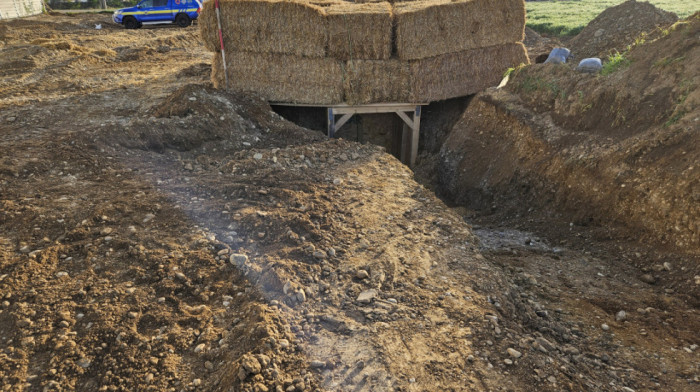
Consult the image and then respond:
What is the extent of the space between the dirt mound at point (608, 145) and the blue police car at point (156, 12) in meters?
20.8

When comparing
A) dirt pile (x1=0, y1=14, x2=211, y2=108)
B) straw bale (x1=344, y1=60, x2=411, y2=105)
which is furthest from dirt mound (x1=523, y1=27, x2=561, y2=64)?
dirt pile (x1=0, y1=14, x2=211, y2=108)

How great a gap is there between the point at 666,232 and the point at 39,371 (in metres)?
6.77

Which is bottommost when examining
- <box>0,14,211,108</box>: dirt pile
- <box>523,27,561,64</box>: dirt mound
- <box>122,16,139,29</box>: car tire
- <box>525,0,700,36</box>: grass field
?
<box>0,14,211,108</box>: dirt pile

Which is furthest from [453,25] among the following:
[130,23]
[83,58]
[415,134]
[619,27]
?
[130,23]

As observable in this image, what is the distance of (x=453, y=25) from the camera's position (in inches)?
425

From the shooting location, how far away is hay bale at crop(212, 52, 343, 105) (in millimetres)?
10547

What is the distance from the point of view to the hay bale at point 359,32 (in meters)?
10.1

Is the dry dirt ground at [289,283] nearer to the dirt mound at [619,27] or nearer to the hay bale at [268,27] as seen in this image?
the hay bale at [268,27]

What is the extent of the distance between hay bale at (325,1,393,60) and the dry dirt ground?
3470 millimetres

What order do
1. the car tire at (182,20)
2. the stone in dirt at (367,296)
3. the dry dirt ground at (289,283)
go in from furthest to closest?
the car tire at (182,20), the stone in dirt at (367,296), the dry dirt ground at (289,283)

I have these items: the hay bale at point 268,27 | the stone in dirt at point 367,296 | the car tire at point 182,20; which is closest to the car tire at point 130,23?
the car tire at point 182,20

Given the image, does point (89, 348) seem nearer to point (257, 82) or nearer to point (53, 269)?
point (53, 269)

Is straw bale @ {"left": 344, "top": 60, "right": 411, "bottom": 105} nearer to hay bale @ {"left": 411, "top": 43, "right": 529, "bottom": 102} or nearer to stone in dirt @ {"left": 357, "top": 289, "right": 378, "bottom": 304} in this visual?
hay bale @ {"left": 411, "top": 43, "right": 529, "bottom": 102}

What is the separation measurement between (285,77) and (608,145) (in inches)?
285
